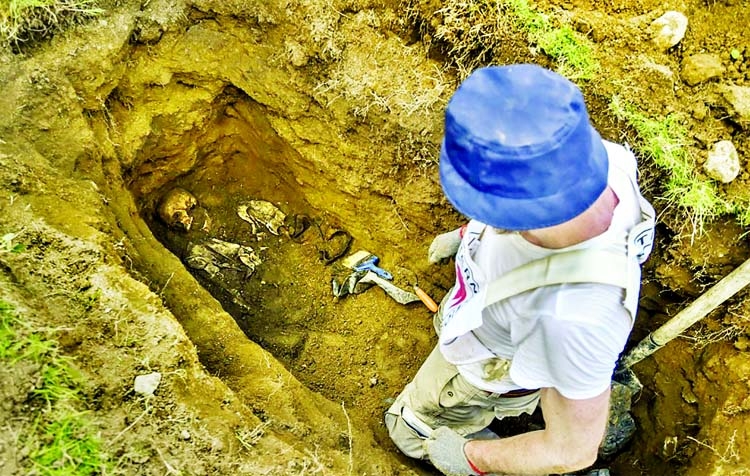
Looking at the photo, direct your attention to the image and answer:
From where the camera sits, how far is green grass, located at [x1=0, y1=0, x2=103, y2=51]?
9.13ft

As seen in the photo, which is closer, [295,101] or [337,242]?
[295,101]

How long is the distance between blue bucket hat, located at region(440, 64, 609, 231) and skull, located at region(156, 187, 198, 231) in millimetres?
2385

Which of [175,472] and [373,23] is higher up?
[373,23]

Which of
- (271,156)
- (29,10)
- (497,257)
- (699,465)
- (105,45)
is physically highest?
(29,10)

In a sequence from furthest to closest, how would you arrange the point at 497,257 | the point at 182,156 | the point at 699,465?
the point at 182,156
the point at 699,465
the point at 497,257

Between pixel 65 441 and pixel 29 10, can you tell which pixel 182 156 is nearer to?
pixel 29 10

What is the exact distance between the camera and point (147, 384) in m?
2.20

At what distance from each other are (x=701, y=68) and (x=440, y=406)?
1.90 metres

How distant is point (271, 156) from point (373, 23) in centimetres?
93

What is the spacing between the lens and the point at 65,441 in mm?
1974

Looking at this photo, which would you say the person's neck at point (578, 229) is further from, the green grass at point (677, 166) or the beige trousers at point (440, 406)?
the green grass at point (677, 166)

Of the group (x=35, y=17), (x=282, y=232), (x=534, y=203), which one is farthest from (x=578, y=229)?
(x=35, y=17)

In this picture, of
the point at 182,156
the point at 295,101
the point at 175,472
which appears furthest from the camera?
the point at 182,156

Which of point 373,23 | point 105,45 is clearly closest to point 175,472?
point 105,45
